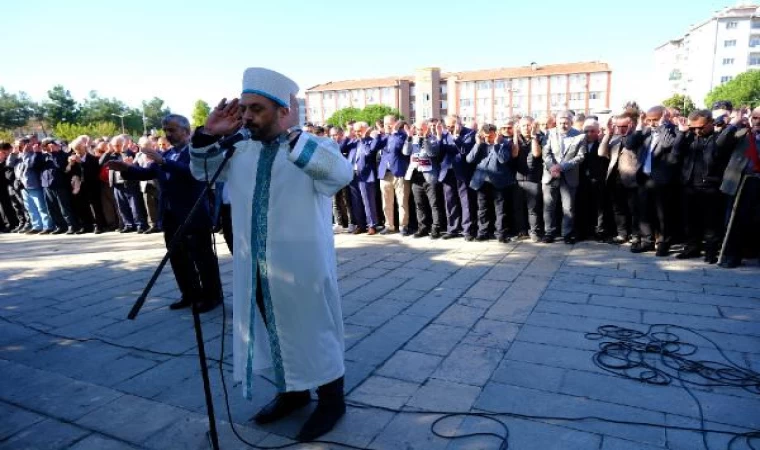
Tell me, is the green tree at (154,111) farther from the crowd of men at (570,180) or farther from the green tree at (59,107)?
the crowd of men at (570,180)

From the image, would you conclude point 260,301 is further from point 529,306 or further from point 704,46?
point 704,46

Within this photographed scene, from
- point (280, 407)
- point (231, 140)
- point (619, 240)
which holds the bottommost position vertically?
point (619, 240)

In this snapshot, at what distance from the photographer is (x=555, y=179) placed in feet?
23.4

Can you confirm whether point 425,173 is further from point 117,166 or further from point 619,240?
point 117,166

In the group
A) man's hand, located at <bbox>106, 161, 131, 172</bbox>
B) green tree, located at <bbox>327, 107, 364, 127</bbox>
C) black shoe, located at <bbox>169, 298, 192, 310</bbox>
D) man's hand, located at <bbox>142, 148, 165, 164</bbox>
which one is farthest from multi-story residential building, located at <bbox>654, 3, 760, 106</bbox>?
man's hand, located at <bbox>106, 161, 131, 172</bbox>

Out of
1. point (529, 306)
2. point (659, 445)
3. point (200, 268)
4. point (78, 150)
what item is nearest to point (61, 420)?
point (200, 268)

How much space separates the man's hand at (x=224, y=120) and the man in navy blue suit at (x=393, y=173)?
557cm

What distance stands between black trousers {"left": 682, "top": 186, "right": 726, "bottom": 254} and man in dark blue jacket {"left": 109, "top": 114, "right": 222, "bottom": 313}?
577cm

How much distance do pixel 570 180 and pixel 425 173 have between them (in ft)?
7.10

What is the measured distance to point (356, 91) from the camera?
89.8 metres

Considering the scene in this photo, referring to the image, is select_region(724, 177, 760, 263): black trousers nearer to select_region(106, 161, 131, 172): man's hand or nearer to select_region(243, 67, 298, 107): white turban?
select_region(243, 67, 298, 107): white turban

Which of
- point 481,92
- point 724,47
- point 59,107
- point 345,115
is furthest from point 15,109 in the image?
point 724,47

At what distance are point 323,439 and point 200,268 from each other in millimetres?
2850

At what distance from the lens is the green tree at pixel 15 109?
231 ft
